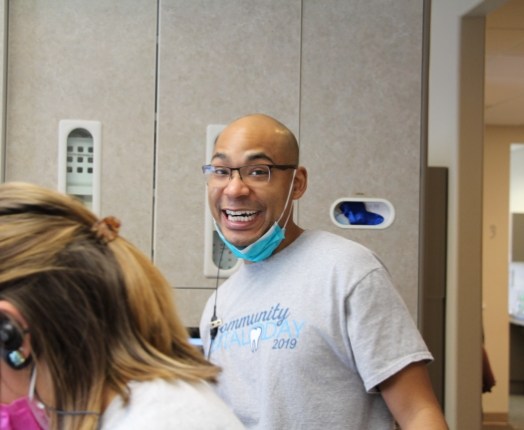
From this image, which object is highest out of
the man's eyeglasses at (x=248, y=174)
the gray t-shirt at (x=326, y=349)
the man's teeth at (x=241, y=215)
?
the man's eyeglasses at (x=248, y=174)

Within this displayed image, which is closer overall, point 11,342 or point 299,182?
point 11,342

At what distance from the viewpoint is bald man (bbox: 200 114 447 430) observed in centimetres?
130

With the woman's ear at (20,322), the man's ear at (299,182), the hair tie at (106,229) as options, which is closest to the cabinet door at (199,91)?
the man's ear at (299,182)

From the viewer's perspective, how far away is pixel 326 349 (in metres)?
1.35

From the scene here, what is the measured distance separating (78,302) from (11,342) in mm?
89

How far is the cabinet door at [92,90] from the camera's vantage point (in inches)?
94.4

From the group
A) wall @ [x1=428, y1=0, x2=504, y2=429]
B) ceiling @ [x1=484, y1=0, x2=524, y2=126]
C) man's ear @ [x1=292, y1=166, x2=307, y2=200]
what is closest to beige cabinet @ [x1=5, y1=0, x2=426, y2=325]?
wall @ [x1=428, y1=0, x2=504, y2=429]

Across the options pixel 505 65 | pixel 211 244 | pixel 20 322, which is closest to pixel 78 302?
pixel 20 322

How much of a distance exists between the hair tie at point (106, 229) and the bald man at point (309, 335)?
0.53m

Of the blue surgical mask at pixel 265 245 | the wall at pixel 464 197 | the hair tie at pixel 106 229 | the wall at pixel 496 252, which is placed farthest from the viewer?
the wall at pixel 496 252

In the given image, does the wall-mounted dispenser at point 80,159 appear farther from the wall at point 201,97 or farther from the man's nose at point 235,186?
the man's nose at point 235,186

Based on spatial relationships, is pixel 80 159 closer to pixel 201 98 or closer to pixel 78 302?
pixel 201 98

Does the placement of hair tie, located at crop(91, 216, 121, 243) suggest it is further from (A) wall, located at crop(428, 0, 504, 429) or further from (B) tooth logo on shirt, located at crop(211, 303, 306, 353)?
(A) wall, located at crop(428, 0, 504, 429)

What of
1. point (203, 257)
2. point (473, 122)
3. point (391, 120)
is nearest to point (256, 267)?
point (203, 257)
